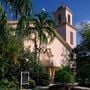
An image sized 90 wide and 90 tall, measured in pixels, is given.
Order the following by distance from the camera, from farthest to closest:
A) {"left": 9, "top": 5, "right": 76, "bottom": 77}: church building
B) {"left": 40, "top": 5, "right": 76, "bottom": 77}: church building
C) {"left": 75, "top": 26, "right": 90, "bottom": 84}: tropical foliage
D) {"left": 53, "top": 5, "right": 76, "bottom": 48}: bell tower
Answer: {"left": 53, "top": 5, "right": 76, "bottom": 48}: bell tower < {"left": 40, "top": 5, "right": 76, "bottom": 77}: church building < {"left": 9, "top": 5, "right": 76, "bottom": 77}: church building < {"left": 75, "top": 26, "right": 90, "bottom": 84}: tropical foliage

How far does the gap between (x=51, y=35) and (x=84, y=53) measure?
491 cm

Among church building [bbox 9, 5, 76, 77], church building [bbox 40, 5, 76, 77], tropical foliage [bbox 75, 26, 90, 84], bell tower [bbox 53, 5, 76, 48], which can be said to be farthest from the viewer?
bell tower [bbox 53, 5, 76, 48]

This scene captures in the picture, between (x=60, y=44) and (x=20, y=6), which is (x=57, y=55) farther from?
(x=20, y=6)

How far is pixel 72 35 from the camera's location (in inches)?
2589

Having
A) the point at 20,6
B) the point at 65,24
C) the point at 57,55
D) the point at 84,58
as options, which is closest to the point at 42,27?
the point at 84,58

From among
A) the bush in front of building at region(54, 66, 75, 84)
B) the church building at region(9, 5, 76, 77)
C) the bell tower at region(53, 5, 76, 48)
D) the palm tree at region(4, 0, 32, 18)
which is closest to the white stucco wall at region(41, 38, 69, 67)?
the church building at region(9, 5, 76, 77)

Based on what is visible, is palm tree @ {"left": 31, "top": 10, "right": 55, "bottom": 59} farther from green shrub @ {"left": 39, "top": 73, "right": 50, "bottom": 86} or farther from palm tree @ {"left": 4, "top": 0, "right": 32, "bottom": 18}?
palm tree @ {"left": 4, "top": 0, "right": 32, "bottom": 18}

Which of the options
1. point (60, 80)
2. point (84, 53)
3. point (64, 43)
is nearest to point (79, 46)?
point (84, 53)

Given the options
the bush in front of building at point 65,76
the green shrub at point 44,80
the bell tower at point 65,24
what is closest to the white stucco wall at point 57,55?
the bell tower at point 65,24

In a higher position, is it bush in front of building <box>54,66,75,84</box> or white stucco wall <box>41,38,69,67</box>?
white stucco wall <box>41,38,69,67</box>

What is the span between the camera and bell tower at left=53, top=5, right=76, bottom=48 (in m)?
63.0

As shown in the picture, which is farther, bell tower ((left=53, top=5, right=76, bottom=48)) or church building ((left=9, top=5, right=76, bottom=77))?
bell tower ((left=53, top=5, right=76, bottom=48))

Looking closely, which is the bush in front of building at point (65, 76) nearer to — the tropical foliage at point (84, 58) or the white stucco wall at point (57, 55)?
the tropical foliage at point (84, 58)

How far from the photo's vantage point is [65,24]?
62281 mm
